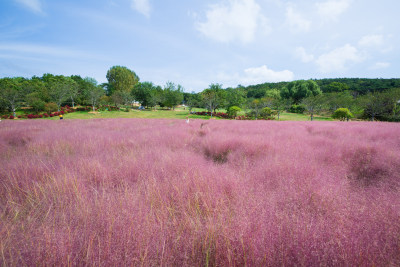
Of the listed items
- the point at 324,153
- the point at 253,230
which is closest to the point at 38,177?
the point at 253,230

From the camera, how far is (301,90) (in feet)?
176

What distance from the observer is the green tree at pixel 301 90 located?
52819mm

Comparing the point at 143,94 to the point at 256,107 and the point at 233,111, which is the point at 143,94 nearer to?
the point at 233,111

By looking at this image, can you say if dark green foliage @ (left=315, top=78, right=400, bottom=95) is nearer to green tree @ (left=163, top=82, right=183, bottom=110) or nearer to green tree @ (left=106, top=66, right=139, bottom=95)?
green tree @ (left=163, top=82, right=183, bottom=110)

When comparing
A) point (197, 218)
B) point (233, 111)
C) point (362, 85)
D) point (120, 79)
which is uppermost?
point (362, 85)

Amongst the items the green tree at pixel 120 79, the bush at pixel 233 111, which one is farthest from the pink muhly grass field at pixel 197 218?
the green tree at pixel 120 79

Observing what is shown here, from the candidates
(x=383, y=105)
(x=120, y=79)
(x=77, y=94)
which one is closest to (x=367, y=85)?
(x=383, y=105)

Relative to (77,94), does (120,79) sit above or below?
above

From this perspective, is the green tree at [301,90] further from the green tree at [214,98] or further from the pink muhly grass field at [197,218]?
the pink muhly grass field at [197,218]

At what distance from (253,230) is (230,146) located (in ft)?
7.34

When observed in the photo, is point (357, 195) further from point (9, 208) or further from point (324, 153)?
point (9, 208)

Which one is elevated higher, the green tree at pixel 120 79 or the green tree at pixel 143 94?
the green tree at pixel 120 79

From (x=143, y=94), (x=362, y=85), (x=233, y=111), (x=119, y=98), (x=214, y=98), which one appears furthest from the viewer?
(x=362, y=85)

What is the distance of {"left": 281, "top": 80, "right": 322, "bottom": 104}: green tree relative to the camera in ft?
173
